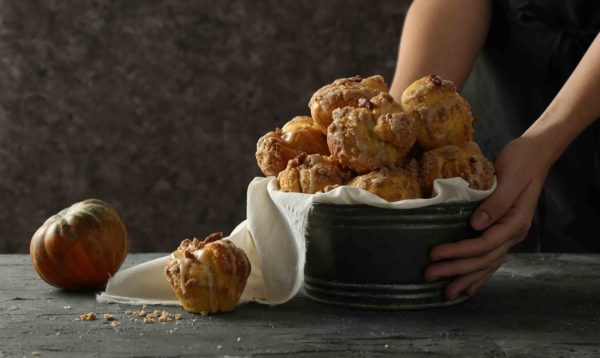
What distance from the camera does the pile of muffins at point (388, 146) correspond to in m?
1.05

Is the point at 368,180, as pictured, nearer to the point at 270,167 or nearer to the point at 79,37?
the point at 270,167

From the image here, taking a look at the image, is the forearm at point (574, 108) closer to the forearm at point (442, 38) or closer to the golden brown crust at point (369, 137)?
the golden brown crust at point (369, 137)

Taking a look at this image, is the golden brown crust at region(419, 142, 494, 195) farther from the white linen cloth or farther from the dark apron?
the dark apron

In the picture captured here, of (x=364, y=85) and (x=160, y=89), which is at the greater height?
(x=364, y=85)

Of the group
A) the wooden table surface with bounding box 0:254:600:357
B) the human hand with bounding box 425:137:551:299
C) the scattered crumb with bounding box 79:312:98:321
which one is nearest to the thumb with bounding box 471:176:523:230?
the human hand with bounding box 425:137:551:299

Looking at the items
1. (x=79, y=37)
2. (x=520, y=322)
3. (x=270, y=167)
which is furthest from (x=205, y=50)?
(x=520, y=322)

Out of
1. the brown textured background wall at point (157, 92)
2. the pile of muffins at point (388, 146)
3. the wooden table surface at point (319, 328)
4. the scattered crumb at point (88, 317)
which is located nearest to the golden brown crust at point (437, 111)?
the pile of muffins at point (388, 146)

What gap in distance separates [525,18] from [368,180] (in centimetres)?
81

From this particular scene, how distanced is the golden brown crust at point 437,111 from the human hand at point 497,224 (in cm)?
9

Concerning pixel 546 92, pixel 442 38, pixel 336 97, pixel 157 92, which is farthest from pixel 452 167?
pixel 157 92

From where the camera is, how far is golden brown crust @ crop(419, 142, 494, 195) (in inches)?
42.4

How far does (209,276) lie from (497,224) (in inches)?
15.0

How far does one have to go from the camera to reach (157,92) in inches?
104

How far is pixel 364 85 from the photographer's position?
1152 mm
